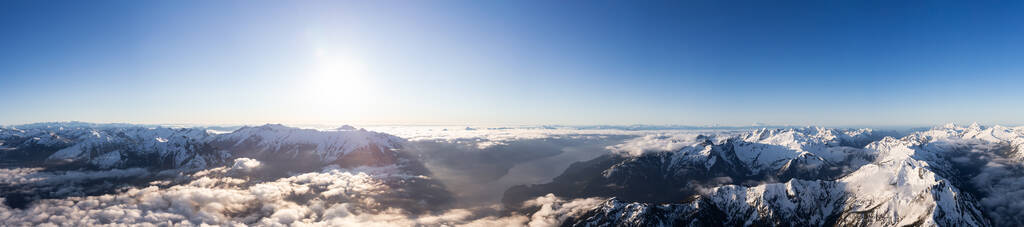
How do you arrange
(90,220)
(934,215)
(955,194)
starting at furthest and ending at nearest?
1. (90,220)
2. (955,194)
3. (934,215)

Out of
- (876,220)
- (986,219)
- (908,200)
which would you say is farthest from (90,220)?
(986,219)

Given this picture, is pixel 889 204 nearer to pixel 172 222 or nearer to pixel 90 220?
pixel 172 222

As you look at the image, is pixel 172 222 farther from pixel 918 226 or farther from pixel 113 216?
pixel 918 226

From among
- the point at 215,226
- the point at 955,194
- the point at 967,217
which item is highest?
the point at 955,194

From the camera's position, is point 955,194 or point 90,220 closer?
point 955,194

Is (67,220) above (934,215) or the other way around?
the other way around

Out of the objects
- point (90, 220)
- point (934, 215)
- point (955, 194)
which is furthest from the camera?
point (90, 220)

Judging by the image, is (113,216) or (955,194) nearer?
(955,194)

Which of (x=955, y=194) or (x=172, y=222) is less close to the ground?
Answer: (x=955, y=194)

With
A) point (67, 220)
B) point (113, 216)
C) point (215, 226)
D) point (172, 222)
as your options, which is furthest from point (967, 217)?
point (67, 220)
